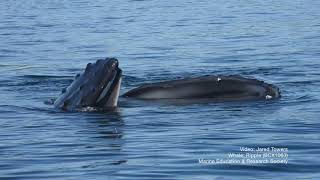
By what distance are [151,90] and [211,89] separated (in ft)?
2.91

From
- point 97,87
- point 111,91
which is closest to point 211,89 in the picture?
point 111,91

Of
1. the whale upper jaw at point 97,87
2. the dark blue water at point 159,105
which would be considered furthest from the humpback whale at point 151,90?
the dark blue water at point 159,105

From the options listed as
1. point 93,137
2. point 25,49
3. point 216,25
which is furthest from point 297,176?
point 216,25

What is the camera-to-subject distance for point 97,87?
14227 mm

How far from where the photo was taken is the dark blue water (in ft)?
36.5

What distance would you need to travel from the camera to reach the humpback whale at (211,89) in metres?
15.0

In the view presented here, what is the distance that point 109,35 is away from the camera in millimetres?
30922

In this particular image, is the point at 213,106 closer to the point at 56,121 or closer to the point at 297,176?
the point at 56,121

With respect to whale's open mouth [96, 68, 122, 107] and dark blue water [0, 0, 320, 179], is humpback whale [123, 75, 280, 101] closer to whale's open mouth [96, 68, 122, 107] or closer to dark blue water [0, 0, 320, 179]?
dark blue water [0, 0, 320, 179]

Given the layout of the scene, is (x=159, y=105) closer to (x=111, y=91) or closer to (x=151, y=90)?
(x=151, y=90)

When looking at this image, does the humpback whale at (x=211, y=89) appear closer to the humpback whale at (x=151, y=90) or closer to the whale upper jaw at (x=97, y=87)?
the humpback whale at (x=151, y=90)

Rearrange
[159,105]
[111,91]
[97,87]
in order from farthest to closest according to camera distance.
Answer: [159,105]
[111,91]
[97,87]

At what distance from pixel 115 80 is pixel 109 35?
1681 cm

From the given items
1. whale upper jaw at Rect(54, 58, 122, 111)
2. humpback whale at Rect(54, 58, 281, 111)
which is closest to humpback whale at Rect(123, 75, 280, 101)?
humpback whale at Rect(54, 58, 281, 111)
